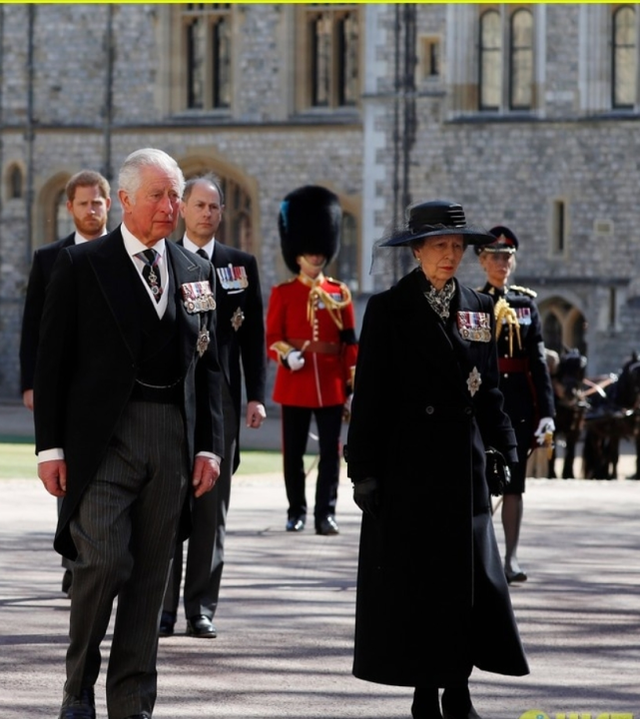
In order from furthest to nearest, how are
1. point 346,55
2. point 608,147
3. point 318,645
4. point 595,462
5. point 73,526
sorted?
1. point 346,55
2. point 608,147
3. point 595,462
4. point 318,645
5. point 73,526

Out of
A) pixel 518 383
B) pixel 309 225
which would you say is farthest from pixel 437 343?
pixel 309 225

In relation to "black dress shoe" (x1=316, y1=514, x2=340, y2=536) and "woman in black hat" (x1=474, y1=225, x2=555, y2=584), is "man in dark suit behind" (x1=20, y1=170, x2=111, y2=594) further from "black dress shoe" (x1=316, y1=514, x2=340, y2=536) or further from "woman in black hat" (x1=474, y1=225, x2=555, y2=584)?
"black dress shoe" (x1=316, y1=514, x2=340, y2=536)

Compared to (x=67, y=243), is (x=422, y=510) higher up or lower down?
lower down

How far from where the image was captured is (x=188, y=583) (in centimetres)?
725

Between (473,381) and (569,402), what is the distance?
1405cm

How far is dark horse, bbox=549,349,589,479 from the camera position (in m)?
19.4

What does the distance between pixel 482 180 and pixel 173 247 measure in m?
24.2

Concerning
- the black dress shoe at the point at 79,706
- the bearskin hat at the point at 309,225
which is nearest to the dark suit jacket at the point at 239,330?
the black dress shoe at the point at 79,706

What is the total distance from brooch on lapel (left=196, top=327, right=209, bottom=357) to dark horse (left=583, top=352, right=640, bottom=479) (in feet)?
46.6

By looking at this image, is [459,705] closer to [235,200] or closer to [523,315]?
[523,315]

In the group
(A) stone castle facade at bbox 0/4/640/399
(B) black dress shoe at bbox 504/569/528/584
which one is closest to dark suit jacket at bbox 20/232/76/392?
(B) black dress shoe at bbox 504/569/528/584

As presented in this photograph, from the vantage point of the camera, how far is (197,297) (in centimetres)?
557

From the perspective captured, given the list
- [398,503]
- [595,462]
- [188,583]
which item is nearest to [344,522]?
[188,583]

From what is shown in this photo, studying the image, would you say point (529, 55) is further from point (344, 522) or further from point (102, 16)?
point (344, 522)
